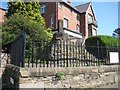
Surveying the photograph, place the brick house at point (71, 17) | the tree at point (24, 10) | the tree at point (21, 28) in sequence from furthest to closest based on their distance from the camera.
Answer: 1. the brick house at point (71, 17)
2. the tree at point (24, 10)
3. the tree at point (21, 28)

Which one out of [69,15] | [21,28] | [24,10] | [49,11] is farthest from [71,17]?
[21,28]

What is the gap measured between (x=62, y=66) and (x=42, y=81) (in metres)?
1.11

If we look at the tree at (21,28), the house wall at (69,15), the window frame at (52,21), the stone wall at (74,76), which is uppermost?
the house wall at (69,15)

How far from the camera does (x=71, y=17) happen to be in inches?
1265

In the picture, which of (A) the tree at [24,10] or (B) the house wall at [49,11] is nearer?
(A) the tree at [24,10]

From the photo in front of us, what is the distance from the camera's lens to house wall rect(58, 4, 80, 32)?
2930cm

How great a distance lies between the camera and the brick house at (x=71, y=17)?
2848 cm

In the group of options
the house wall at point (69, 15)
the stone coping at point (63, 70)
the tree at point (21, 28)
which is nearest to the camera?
the stone coping at point (63, 70)

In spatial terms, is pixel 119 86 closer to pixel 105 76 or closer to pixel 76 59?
pixel 105 76

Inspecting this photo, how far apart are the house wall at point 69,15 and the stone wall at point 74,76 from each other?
21.4 metres

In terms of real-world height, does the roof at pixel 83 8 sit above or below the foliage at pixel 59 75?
above

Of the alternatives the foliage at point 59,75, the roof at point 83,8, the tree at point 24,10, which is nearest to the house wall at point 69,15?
the roof at point 83,8

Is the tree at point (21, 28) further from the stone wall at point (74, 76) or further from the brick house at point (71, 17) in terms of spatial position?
the brick house at point (71, 17)

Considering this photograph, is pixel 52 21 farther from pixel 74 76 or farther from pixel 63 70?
pixel 63 70
